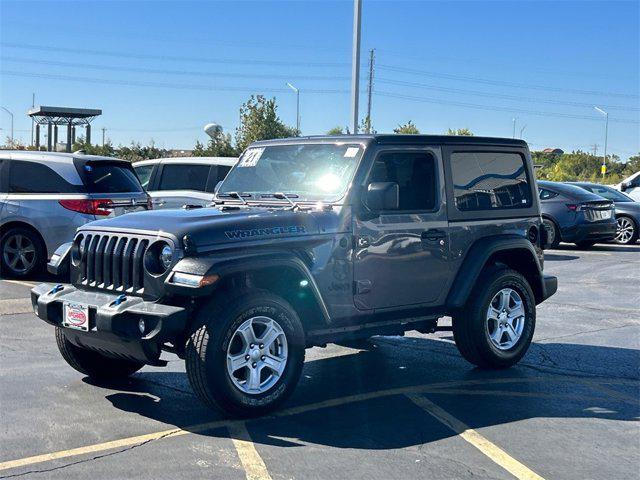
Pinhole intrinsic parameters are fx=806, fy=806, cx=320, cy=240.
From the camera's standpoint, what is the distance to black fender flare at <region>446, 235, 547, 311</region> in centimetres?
644

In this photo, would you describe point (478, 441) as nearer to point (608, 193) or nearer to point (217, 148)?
point (608, 193)

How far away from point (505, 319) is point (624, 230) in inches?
536

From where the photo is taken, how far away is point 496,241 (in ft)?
21.9

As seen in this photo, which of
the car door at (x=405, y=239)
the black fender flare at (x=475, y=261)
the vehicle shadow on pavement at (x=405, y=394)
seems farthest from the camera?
the black fender flare at (x=475, y=261)

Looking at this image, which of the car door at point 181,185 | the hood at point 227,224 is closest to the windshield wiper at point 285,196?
the hood at point 227,224

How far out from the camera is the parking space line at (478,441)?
445 cm

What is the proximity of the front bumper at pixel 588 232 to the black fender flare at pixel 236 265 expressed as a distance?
12542 mm

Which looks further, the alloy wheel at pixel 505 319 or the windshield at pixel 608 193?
the windshield at pixel 608 193

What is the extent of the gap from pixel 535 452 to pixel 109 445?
250 centimetres

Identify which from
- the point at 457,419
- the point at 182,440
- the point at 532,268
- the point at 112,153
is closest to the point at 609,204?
the point at 532,268

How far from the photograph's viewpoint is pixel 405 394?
5.95 metres

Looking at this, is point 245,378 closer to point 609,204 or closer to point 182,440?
point 182,440

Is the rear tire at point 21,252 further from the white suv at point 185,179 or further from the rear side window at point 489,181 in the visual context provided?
the rear side window at point 489,181

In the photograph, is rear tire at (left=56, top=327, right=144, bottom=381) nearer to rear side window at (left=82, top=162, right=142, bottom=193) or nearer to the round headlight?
the round headlight
